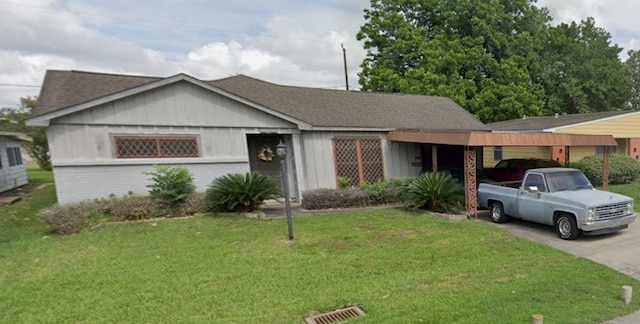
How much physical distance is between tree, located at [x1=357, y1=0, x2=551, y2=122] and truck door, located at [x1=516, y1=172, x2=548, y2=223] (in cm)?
1637

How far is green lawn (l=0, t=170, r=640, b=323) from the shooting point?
13.4 feet

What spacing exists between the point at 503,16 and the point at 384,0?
10.3 meters

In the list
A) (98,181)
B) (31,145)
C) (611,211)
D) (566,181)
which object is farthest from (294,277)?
(31,145)

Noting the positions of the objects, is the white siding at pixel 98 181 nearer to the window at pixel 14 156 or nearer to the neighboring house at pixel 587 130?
the window at pixel 14 156

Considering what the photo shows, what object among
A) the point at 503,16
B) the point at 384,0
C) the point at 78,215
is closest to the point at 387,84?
the point at 384,0

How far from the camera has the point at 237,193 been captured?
9.24 m

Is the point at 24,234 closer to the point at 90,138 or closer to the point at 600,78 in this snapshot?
the point at 90,138

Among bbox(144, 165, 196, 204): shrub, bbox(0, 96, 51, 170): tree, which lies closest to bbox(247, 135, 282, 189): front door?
bbox(144, 165, 196, 204): shrub

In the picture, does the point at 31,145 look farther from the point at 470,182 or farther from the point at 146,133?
the point at 470,182

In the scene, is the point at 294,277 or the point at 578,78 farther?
the point at 578,78

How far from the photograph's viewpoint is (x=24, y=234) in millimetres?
7793

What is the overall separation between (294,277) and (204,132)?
21.8 ft

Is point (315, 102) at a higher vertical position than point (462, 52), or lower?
lower

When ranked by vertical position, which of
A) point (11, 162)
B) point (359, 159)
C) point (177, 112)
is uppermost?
point (177, 112)
